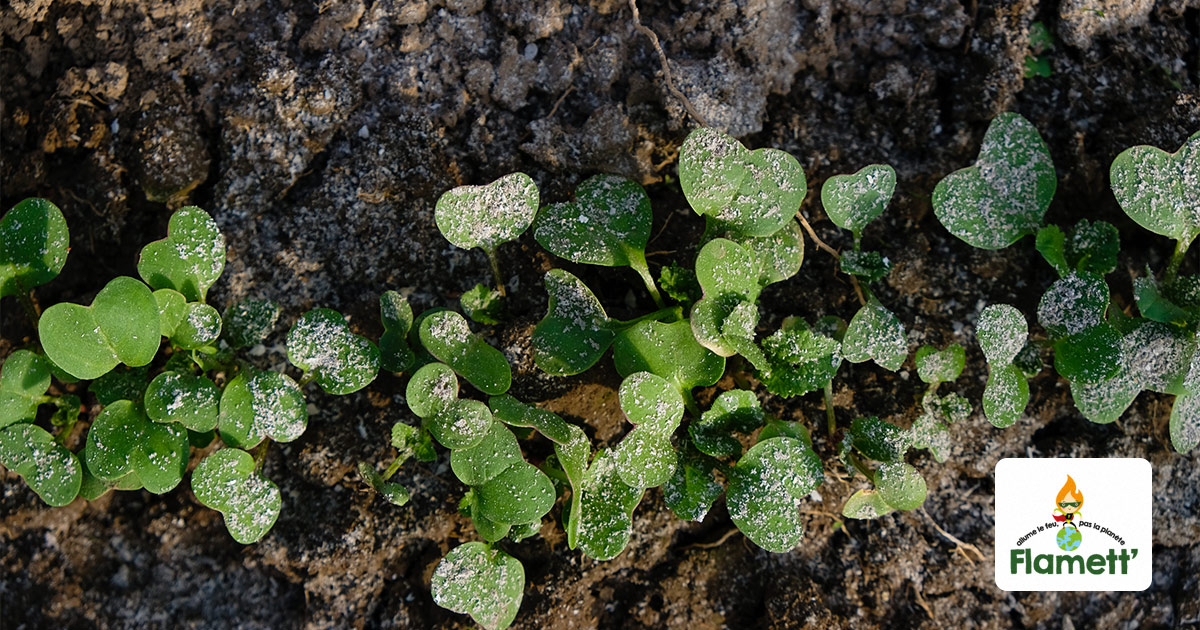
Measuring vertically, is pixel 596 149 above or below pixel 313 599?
above

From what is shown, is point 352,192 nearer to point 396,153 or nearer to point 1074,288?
point 396,153

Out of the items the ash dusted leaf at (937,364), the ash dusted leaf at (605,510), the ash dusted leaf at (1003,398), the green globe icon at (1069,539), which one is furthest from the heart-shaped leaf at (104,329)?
the green globe icon at (1069,539)

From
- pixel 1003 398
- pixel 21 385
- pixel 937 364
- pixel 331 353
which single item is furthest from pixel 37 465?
pixel 1003 398

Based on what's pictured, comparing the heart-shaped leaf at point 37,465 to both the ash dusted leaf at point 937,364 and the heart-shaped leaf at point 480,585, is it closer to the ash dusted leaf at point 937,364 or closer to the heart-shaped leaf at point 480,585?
the heart-shaped leaf at point 480,585

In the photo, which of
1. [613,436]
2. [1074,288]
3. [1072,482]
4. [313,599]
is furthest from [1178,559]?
[313,599]

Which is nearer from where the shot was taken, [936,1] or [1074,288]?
[1074,288]

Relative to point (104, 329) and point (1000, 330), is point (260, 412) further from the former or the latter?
point (1000, 330)
